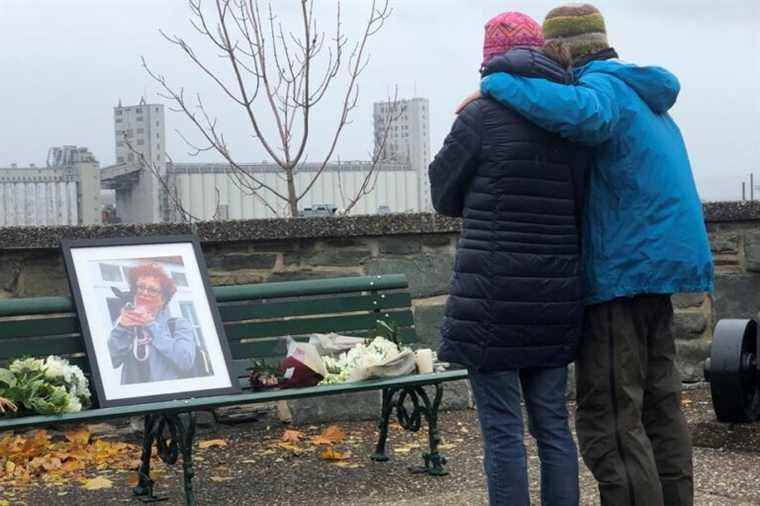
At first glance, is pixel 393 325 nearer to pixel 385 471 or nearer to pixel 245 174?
pixel 385 471

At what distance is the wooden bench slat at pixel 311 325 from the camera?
620cm

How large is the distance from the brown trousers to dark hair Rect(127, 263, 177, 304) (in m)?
2.25

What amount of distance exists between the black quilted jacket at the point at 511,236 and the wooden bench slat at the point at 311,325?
6.98 feet

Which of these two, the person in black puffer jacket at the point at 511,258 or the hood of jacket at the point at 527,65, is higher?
the hood of jacket at the point at 527,65

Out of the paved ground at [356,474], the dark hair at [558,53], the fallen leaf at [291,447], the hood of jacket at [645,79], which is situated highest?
the dark hair at [558,53]

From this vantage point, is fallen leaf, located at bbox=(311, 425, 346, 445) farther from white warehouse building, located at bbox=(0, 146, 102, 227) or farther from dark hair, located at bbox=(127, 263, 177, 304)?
white warehouse building, located at bbox=(0, 146, 102, 227)

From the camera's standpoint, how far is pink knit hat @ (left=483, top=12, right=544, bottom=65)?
424 cm

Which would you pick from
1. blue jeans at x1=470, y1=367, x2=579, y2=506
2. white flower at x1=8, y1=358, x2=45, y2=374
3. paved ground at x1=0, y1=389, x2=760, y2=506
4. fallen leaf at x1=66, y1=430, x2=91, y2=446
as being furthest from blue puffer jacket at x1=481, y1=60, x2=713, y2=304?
fallen leaf at x1=66, y1=430, x2=91, y2=446

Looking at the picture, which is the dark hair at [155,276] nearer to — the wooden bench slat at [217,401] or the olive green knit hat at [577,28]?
the wooden bench slat at [217,401]

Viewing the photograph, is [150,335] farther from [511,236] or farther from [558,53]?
[558,53]

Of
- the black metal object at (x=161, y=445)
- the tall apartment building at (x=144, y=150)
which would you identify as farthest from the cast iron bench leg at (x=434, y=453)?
the tall apartment building at (x=144, y=150)

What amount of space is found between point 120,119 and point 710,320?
794 centimetres

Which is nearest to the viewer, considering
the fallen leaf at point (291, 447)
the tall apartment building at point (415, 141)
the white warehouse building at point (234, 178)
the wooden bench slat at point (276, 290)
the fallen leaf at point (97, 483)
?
the wooden bench slat at point (276, 290)

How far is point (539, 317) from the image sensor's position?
421 centimetres
